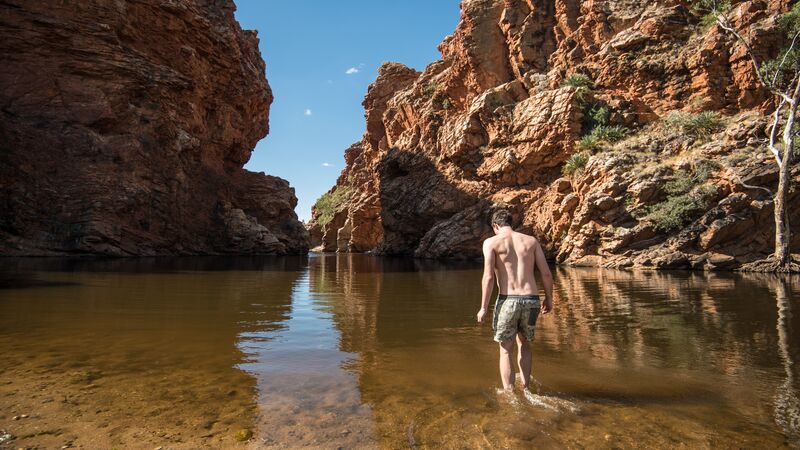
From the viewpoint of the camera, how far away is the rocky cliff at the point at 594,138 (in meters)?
21.3

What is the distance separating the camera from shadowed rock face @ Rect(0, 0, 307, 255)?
2772 cm

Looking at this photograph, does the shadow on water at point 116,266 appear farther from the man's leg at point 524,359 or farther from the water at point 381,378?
the man's leg at point 524,359

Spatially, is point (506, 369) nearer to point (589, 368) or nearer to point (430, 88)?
point (589, 368)

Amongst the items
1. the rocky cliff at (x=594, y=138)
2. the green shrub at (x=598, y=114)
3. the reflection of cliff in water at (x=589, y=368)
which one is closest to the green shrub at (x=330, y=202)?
the rocky cliff at (x=594, y=138)

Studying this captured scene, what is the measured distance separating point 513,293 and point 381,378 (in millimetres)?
1525

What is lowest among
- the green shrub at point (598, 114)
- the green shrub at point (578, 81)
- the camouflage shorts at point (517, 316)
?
the camouflage shorts at point (517, 316)

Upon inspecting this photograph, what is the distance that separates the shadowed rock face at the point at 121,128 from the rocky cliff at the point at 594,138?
17.5 m

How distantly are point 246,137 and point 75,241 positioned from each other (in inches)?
837

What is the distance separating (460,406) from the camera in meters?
3.56

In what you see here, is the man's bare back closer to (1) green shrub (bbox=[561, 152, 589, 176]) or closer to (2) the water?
(2) the water

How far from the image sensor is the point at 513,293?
4.12m

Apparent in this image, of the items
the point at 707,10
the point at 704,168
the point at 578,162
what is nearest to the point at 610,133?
the point at 578,162

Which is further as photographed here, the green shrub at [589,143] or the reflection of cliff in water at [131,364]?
the green shrub at [589,143]

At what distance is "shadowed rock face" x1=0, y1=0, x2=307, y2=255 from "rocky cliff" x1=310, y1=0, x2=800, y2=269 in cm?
1754
